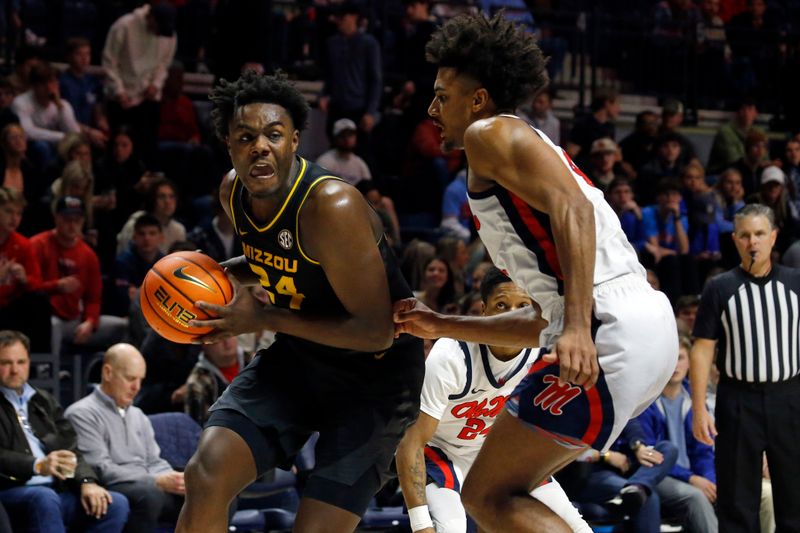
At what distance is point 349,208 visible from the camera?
435 cm

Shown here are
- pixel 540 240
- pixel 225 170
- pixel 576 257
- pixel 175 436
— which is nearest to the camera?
pixel 576 257

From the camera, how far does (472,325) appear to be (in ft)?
14.8

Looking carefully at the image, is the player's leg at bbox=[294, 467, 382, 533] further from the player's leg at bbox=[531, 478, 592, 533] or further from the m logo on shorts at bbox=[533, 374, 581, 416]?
the player's leg at bbox=[531, 478, 592, 533]

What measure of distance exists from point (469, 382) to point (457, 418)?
21cm

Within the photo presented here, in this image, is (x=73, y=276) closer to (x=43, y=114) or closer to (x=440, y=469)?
(x=43, y=114)

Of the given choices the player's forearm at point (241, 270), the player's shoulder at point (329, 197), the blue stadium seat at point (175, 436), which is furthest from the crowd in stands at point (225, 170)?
the player's shoulder at point (329, 197)

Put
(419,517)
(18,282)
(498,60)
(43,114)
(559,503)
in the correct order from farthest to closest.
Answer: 1. (43,114)
2. (18,282)
3. (559,503)
4. (419,517)
5. (498,60)

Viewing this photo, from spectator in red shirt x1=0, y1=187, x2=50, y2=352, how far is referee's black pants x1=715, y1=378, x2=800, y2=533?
14.8ft

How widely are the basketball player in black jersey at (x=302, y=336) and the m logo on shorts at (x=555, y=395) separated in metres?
0.68

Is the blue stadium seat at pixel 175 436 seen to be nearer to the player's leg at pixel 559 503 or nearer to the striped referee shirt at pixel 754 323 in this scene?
the player's leg at pixel 559 503

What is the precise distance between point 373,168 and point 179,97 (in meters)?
1.95

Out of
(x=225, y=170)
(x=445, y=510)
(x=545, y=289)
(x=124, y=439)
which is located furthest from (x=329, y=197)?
(x=225, y=170)

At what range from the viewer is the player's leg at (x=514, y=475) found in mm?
3992

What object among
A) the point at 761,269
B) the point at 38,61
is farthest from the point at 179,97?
the point at 761,269
